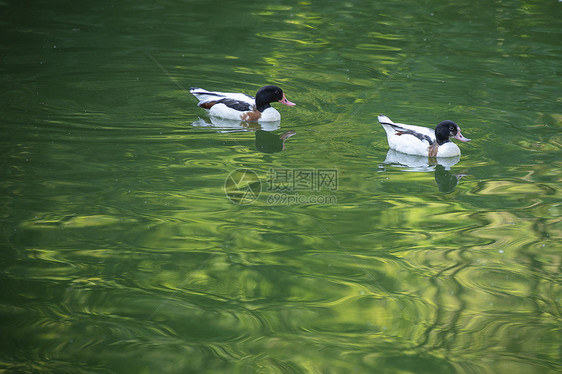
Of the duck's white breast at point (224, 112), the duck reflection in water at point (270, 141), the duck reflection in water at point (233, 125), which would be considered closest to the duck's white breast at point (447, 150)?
the duck reflection in water at point (270, 141)

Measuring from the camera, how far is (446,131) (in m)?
8.47

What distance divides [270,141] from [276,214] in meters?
2.44

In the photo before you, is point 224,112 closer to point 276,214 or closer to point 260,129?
point 260,129

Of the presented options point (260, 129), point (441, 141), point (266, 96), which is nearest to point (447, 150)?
point (441, 141)

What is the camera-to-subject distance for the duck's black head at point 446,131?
8.45 m

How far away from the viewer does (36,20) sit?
570 inches

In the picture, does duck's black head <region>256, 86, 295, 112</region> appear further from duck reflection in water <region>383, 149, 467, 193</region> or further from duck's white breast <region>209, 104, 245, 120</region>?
duck reflection in water <region>383, 149, 467, 193</region>

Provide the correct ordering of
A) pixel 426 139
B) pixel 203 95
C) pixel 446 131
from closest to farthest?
1. pixel 446 131
2. pixel 426 139
3. pixel 203 95

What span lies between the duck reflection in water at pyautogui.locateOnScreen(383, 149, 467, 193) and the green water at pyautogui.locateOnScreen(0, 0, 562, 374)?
41 millimetres

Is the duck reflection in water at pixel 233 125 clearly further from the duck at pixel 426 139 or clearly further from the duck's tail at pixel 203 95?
the duck at pixel 426 139

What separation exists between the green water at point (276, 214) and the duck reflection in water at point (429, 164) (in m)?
0.04

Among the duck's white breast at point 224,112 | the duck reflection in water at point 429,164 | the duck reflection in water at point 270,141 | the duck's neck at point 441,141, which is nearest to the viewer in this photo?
the duck reflection in water at point 429,164

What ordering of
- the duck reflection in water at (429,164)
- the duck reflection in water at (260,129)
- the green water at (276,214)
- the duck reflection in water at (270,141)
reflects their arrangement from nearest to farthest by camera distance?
the green water at (276,214), the duck reflection in water at (429,164), the duck reflection in water at (270,141), the duck reflection in water at (260,129)

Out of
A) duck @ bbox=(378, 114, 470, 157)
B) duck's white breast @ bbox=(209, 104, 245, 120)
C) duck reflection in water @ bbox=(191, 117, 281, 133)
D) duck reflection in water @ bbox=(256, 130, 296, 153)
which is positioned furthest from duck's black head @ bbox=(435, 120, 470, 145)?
duck's white breast @ bbox=(209, 104, 245, 120)
